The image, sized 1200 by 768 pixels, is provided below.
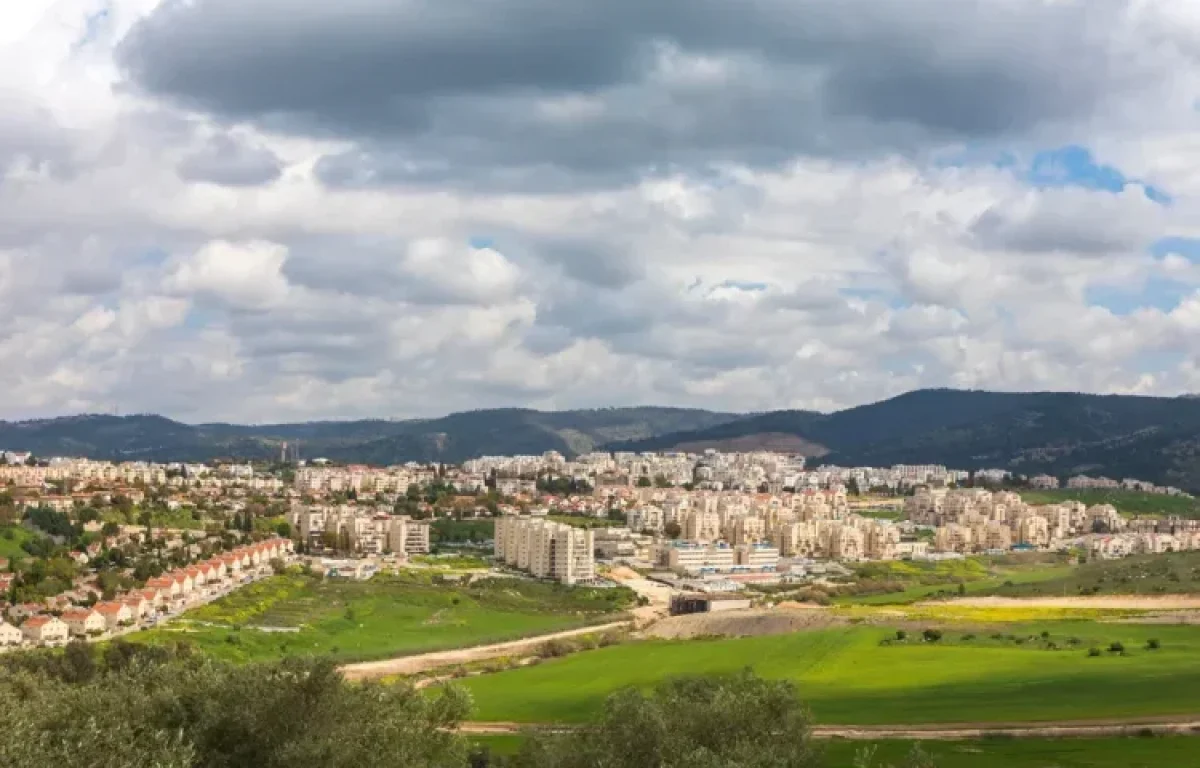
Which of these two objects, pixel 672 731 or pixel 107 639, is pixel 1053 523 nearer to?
pixel 107 639

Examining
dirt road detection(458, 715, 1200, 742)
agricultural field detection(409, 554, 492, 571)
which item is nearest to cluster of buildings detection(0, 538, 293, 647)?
agricultural field detection(409, 554, 492, 571)

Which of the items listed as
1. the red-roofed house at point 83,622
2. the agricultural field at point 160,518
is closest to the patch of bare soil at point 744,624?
the red-roofed house at point 83,622

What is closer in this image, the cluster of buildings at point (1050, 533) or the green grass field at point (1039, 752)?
the green grass field at point (1039, 752)

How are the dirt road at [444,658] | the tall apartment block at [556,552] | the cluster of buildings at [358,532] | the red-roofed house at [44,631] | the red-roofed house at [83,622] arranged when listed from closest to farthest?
1. the dirt road at [444,658]
2. the red-roofed house at [44,631]
3. the red-roofed house at [83,622]
4. the tall apartment block at [556,552]
5. the cluster of buildings at [358,532]

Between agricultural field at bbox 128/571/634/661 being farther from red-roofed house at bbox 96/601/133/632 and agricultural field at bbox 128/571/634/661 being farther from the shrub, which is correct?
the shrub

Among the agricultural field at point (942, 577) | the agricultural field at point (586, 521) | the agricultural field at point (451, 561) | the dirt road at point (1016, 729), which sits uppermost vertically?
the agricultural field at point (586, 521)

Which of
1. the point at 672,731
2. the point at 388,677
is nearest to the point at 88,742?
the point at 672,731

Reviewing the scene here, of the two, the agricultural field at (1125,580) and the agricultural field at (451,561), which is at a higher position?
the agricultural field at (1125,580)

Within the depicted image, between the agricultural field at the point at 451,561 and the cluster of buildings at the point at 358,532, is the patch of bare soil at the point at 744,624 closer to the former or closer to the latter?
the agricultural field at the point at 451,561
